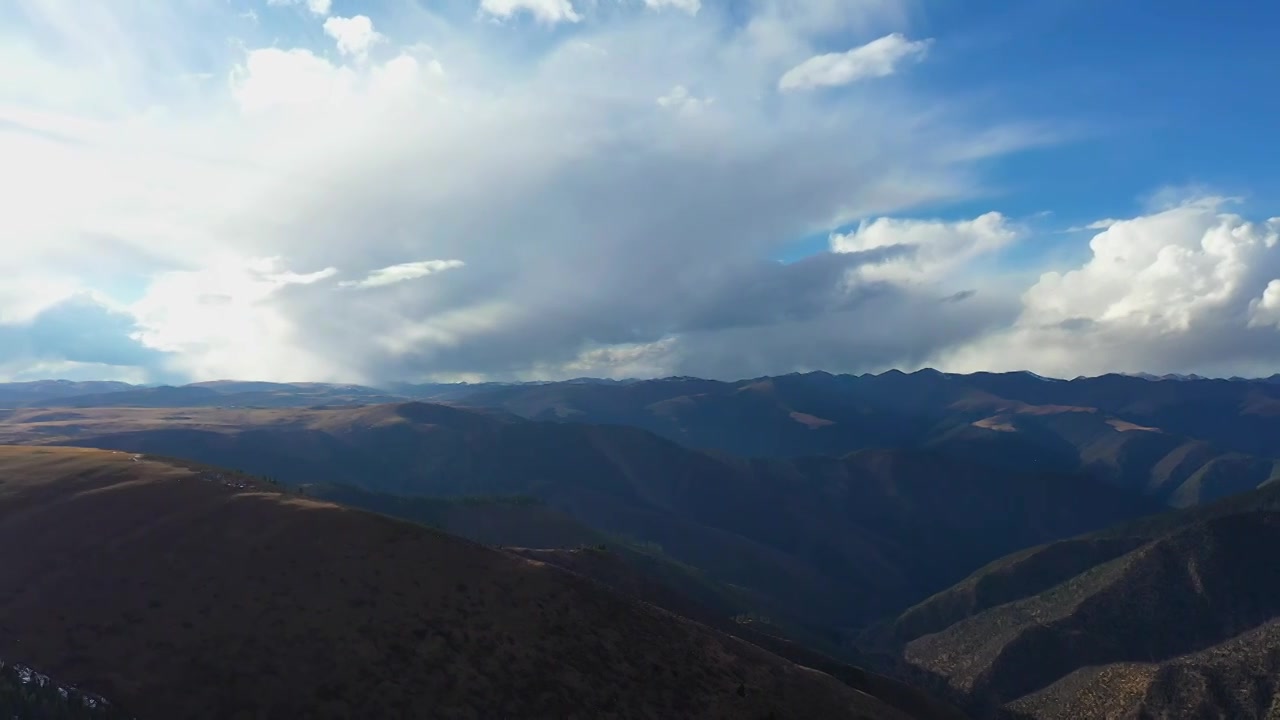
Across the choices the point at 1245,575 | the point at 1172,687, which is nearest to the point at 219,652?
the point at 1172,687

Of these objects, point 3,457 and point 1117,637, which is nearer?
point 3,457

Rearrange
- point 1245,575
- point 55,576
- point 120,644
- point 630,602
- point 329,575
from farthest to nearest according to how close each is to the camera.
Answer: point 1245,575
point 630,602
point 329,575
point 55,576
point 120,644

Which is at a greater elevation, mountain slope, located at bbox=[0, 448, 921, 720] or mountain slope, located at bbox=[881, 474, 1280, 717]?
mountain slope, located at bbox=[0, 448, 921, 720]

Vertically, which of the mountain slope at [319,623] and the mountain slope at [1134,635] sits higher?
the mountain slope at [319,623]

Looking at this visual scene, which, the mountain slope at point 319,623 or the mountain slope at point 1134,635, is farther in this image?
the mountain slope at point 1134,635

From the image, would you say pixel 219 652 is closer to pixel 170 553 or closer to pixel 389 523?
pixel 170 553

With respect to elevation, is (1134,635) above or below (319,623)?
below

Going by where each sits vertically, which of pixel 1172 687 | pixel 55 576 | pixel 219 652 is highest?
pixel 55 576

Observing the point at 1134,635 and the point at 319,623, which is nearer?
the point at 319,623
